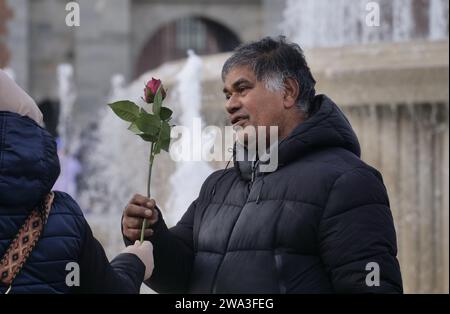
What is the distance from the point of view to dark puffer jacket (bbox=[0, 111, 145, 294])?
2.35 meters

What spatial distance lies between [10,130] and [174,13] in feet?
74.0

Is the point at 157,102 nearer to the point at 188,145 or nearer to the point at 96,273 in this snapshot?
the point at 96,273

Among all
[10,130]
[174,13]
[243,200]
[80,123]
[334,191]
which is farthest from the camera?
[174,13]

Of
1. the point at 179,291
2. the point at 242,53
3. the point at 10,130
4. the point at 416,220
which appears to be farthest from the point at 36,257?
the point at 416,220

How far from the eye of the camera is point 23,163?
235 cm

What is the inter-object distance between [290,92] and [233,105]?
0.15m

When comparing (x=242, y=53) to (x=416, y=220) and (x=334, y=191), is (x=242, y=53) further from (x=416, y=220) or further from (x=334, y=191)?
(x=416, y=220)

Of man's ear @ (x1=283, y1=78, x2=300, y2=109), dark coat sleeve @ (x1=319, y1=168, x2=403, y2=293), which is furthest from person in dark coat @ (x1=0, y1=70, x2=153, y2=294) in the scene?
man's ear @ (x1=283, y1=78, x2=300, y2=109)

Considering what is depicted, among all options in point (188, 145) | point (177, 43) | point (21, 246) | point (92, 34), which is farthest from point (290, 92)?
point (177, 43)

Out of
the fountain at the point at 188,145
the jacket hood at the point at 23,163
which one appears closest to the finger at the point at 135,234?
the jacket hood at the point at 23,163

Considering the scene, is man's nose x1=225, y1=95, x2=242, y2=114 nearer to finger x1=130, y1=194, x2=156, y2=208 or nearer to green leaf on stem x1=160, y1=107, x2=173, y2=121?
green leaf on stem x1=160, y1=107, x2=173, y2=121

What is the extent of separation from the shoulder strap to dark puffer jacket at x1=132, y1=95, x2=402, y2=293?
55 cm

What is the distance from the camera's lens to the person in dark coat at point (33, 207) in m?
2.35

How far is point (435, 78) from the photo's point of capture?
6551mm
